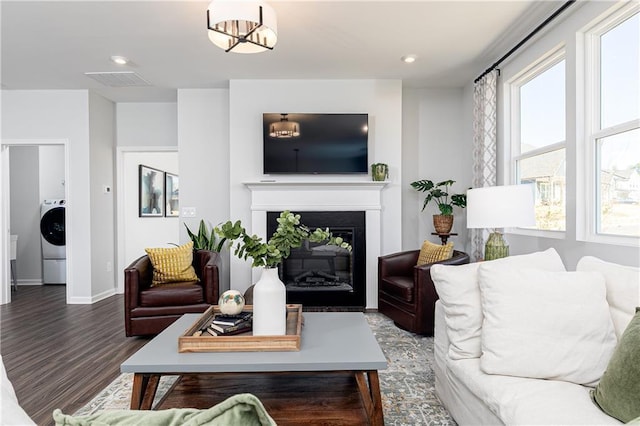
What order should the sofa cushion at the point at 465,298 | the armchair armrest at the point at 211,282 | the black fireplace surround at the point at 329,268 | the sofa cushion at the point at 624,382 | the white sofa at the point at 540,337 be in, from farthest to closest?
1. the black fireplace surround at the point at 329,268
2. the armchair armrest at the point at 211,282
3. the sofa cushion at the point at 465,298
4. the white sofa at the point at 540,337
5. the sofa cushion at the point at 624,382

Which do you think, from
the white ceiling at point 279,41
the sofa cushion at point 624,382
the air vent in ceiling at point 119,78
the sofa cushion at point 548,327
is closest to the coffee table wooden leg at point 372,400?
the sofa cushion at point 548,327

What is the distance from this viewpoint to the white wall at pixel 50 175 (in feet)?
19.5

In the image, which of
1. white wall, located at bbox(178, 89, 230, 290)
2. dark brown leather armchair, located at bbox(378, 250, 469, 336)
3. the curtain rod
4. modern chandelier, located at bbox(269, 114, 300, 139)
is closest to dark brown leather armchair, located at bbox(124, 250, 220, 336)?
white wall, located at bbox(178, 89, 230, 290)

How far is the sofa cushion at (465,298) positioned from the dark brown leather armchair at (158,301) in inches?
83.4

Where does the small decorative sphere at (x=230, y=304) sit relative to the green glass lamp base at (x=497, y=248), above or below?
below

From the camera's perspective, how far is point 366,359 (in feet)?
5.32

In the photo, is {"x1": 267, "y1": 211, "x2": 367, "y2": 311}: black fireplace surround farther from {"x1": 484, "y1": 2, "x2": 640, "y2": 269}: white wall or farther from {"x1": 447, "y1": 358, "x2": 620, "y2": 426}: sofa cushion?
{"x1": 447, "y1": 358, "x2": 620, "y2": 426}: sofa cushion

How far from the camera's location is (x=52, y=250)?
5.79 meters

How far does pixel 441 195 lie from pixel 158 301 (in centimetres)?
325

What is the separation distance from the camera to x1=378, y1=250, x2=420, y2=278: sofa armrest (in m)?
3.82

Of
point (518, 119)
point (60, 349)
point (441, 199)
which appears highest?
point (518, 119)

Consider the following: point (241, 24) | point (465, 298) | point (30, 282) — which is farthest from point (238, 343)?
point (30, 282)

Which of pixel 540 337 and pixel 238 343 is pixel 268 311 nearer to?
pixel 238 343

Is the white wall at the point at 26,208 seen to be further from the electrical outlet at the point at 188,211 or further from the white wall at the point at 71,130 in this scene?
the electrical outlet at the point at 188,211
